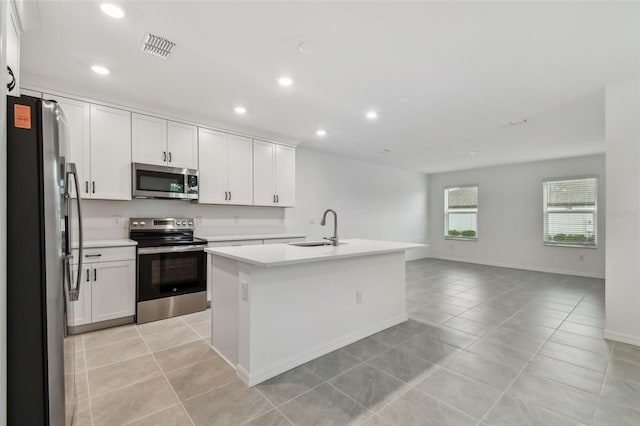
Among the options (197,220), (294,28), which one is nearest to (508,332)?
(294,28)

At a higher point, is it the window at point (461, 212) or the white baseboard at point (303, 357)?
the window at point (461, 212)

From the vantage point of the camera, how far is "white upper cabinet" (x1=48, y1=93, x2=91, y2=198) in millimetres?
3018

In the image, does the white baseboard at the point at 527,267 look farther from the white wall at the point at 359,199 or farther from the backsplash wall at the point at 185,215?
the backsplash wall at the point at 185,215

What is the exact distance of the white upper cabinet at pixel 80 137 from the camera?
302 cm

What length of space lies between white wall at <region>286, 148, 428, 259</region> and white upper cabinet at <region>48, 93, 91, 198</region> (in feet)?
9.60

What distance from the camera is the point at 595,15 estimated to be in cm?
192

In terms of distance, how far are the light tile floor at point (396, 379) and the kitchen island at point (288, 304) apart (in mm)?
122

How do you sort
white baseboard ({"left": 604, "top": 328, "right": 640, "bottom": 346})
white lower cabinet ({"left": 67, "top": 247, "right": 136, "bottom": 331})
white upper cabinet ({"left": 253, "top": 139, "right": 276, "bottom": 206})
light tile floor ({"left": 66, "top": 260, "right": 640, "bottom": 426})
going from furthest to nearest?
white upper cabinet ({"left": 253, "top": 139, "right": 276, "bottom": 206}) < white lower cabinet ({"left": 67, "top": 247, "right": 136, "bottom": 331}) < white baseboard ({"left": 604, "top": 328, "right": 640, "bottom": 346}) < light tile floor ({"left": 66, "top": 260, "right": 640, "bottom": 426})

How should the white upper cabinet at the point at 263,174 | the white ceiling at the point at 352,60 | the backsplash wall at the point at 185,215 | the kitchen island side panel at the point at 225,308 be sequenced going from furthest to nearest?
the white upper cabinet at the point at 263,174 < the backsplash wall at the point at 185,215 < the kitchen island side panel at the point at 225,308 < the white ceiling at the point at 352,60

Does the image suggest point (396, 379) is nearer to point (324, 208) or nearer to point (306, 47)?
point (306, 47)

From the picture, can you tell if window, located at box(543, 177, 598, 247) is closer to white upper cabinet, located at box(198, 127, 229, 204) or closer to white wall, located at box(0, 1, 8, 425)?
white upper cabinet, located at box(198, 127, 229, 204)

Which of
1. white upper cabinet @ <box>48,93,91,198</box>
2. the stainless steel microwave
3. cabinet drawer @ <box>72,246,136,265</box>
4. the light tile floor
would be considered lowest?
the light tile floor

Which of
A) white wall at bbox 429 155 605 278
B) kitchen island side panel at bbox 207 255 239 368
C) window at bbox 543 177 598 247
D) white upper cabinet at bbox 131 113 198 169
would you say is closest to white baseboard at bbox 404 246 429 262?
white wall at bbox 429 155 605 278

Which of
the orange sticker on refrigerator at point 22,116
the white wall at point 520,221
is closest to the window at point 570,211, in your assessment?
the white wall at point 520,221
